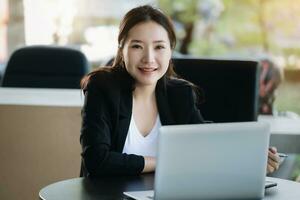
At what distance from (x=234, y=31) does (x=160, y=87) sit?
3.16 meters

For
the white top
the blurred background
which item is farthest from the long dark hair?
the blurred background

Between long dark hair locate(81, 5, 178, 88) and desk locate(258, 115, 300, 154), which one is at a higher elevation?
long dark hair locate(81, 5, 178, 88)

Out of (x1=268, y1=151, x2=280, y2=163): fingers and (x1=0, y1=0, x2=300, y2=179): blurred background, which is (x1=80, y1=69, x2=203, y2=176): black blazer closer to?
(x1=268, y1=151, x2=280, y2=163): fingers

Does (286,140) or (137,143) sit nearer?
(137,143)

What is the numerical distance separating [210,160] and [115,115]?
57 centimetres

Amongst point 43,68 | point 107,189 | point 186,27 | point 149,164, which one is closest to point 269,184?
point 149,164

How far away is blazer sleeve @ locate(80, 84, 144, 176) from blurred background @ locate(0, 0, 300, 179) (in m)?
3.09

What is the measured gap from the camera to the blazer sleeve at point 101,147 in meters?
1.87

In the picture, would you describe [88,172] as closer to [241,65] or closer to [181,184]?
[181,184]

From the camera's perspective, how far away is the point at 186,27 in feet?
17.2

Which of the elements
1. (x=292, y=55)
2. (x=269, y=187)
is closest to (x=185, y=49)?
(x=292, y=55)

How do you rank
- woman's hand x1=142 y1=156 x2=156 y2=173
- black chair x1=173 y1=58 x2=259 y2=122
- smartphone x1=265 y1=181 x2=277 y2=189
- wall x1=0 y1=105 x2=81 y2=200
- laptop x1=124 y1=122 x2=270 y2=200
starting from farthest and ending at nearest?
wall x1=0 y1=105 x2=81 y2=200 < black chair x1=173 y1=58 x2=259 y2=122 < woman's hand x1=142 y1=156 x2=156 y2=173 < smartphone x1=265 y1=181 x2=277 y2=189 < laptop x1=124 y1=122 x2=270 y2=200

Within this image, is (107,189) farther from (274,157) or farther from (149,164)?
(274,157)

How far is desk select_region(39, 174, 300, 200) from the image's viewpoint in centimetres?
167
